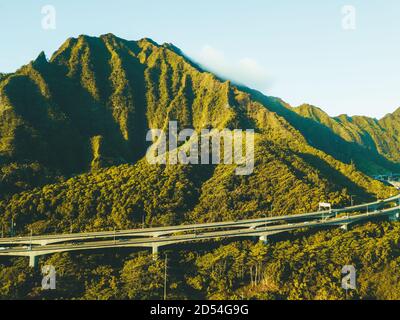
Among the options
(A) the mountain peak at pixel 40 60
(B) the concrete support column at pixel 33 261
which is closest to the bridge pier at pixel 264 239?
(B) the concrete support column at pixel 33 261

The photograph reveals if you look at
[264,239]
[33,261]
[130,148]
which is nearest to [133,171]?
[130,148]

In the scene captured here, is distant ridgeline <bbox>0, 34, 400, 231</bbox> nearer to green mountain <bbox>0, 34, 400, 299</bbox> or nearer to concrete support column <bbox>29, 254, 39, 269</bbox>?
green mountain <bbox>0, 34, 400, 299</bbox>

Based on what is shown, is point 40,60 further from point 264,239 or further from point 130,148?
point 264,239

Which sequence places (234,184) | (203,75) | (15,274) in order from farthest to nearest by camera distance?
(203,75)
(234,184)
(15,274)
